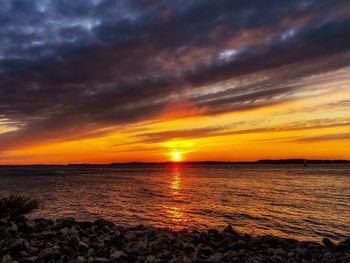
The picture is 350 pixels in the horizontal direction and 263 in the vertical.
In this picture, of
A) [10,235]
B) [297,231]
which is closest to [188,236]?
[10,235]

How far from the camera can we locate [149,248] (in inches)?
533

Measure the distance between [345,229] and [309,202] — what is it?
1548 centimetres

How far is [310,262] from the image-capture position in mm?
11992

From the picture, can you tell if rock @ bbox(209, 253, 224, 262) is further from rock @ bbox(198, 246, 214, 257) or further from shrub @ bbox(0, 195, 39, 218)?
shrub @ bbox(0, 195, 39, 218)

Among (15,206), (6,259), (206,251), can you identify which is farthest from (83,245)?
(15,206)

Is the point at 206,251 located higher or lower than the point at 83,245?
lower

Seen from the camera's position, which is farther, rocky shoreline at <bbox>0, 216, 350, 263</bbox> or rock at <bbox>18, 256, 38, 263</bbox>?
rocky shoreline at <bbox>0, 216, 350, 263</bbox>

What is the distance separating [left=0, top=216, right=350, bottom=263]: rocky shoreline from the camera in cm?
1215

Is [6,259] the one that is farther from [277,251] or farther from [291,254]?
[291,254]

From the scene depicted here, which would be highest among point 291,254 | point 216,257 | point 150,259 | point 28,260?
point 28,260

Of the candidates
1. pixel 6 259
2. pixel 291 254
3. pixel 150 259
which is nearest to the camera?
pixel 6 259

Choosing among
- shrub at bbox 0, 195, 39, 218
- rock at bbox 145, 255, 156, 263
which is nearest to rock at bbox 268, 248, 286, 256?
rock at bbox 145, 255, 156, 263

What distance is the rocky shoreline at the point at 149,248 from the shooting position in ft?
39.9

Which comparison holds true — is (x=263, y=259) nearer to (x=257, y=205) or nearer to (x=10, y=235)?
(x=10, y=235)
